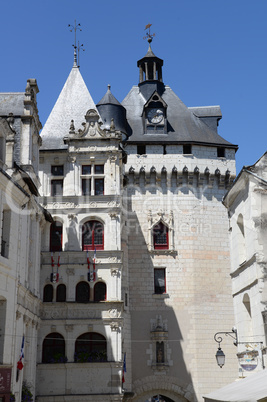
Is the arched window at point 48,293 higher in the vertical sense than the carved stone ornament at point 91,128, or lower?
lower

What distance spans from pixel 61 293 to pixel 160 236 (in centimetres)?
898

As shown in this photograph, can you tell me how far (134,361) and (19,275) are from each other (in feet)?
47.1

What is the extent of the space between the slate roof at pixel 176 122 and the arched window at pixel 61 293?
12240 millimetres

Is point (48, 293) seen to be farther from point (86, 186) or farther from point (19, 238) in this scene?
point (19, 238)

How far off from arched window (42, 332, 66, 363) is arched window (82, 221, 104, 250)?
5.21 metres

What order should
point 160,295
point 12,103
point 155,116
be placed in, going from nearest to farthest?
point 12,103
point 160,295
point 155,116

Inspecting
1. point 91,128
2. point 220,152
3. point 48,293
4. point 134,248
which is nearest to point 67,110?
point 91,128

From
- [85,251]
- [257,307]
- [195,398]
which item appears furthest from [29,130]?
[195,398]

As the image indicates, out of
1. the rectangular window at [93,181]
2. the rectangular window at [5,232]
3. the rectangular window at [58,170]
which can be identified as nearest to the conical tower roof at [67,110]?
the rectangular window at [58,170]

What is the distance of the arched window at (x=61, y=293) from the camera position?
3072 cm

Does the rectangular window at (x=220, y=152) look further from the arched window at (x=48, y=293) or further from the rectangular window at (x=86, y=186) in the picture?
the arched window at (x=48, y=293)

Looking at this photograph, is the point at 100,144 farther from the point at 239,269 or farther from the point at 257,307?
the point at 257,307

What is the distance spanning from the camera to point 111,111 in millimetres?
38594

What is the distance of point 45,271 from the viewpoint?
31.0 metres
